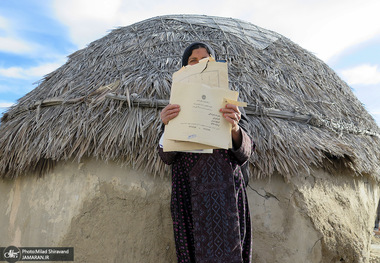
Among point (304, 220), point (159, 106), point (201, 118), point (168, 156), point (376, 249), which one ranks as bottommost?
point (376, 249)

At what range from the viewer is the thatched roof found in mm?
2441

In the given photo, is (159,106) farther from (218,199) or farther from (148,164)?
(218,199)

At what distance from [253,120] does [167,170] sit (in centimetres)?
78

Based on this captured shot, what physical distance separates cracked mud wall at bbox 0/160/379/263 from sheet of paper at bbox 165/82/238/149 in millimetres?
925

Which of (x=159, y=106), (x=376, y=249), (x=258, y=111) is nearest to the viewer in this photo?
(x=159, y=106)

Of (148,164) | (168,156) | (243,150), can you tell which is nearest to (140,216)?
(148,164)

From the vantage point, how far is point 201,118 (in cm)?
150

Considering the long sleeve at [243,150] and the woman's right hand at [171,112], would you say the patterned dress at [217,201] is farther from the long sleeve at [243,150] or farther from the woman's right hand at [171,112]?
the woman's right hand at [171,112]

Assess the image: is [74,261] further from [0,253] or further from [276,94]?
[276,94]

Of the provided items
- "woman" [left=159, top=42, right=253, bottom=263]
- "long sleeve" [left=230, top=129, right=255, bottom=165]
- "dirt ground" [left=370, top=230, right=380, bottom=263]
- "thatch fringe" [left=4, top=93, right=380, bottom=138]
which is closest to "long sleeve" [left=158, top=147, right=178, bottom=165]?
"woman" [left=159, top=42, right=253, bottom=263]

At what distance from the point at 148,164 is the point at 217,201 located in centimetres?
76

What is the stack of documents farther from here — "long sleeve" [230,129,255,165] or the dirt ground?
the dirt ground

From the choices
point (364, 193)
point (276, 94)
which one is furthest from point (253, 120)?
point (364, 193)

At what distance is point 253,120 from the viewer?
2.59 metres
